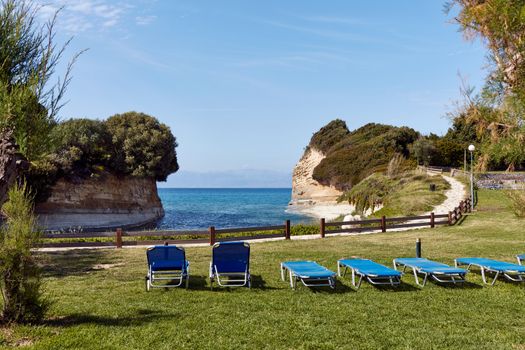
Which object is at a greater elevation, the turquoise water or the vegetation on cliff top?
the vegetation on cliff top

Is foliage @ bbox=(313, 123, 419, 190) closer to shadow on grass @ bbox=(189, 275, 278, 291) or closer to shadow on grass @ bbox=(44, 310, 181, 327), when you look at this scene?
shadow on grass @ bbox=(189, 275, 278, 291)

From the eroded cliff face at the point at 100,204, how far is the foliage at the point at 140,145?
205 cm

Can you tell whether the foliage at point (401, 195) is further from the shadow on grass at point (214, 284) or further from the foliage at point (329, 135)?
the foliage at point (329, 135)

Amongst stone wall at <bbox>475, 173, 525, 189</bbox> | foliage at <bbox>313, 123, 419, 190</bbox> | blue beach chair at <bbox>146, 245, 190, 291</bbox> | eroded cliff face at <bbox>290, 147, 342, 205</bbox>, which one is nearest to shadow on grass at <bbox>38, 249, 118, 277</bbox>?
blue beach chair at <bbox>146, 245, 190, 291</bbox>

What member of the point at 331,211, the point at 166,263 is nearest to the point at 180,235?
the point at 166,263

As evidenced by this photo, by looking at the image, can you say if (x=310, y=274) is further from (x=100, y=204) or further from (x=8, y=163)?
(x=100, y=204)

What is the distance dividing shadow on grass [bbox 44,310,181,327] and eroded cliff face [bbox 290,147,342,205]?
6818 cm

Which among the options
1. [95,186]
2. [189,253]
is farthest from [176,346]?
[95,186]

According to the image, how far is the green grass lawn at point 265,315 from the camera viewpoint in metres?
5.21

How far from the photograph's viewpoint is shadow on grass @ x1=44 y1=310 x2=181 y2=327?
5.86m

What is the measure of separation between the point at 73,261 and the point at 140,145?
3295 cm

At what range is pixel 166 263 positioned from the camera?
836cm

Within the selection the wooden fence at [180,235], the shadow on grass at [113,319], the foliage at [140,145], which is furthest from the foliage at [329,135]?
the shadow on grass at [113,319]

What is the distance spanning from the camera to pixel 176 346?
5055 millimetres
